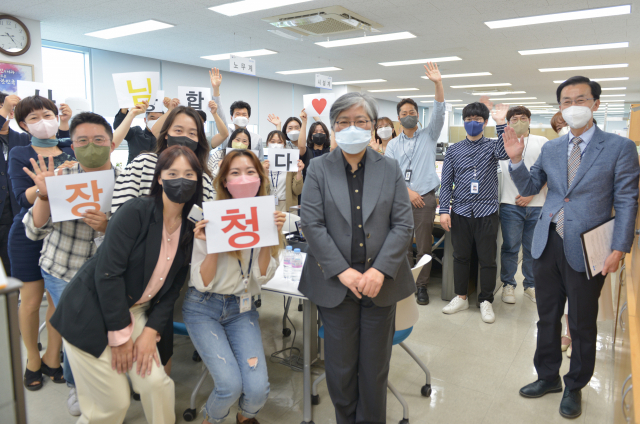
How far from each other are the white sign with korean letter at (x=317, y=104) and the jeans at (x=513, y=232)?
2.08 meters

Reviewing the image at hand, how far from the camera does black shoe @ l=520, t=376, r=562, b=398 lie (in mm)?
2424

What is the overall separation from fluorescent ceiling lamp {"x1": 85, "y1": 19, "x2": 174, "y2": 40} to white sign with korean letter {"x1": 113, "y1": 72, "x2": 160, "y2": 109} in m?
3.97

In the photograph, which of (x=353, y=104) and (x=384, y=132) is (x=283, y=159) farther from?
(x=353, y=104)

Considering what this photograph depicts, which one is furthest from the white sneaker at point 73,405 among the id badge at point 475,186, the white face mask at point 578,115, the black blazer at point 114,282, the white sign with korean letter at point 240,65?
the white sign with korean letter at point 240,65

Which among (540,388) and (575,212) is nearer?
(575,212)

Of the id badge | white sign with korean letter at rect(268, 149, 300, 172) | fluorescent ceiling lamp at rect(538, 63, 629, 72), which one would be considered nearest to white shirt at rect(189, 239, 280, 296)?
white sign with korean letter at rect(268, 149, 300, 172)

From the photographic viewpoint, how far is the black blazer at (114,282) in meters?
1.70

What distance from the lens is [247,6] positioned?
568cm

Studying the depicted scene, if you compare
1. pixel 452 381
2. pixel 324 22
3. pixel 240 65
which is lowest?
pixel 452 381

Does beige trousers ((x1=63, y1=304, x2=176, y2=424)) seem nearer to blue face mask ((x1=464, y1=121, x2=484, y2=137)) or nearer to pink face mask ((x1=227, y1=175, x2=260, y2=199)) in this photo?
pink face mask ((x1=227, y1=175, x2=260, y2=199))

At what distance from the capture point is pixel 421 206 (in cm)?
375

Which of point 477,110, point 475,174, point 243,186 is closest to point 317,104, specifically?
point 477,110

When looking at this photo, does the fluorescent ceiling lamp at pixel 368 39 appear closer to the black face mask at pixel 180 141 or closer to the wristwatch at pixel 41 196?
the black face mask at pixel 180 141

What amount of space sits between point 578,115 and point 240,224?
1740mm
